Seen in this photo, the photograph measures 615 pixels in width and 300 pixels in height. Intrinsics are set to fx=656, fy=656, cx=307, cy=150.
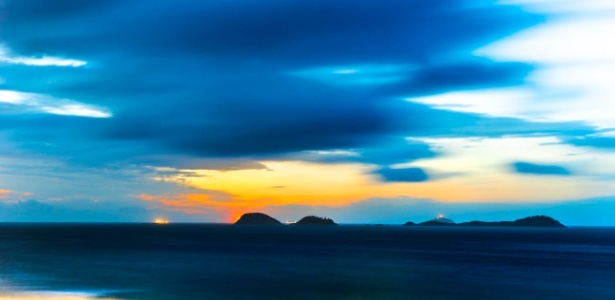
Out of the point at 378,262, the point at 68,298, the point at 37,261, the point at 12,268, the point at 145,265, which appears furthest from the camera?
the point at 378,262

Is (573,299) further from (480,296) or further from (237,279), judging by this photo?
(237,279)

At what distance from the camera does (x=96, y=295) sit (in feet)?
160

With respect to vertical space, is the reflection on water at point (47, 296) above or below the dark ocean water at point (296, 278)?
below

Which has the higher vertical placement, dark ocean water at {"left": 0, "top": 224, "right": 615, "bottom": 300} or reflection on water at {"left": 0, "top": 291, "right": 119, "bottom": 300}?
dark ocean water at {"left": 0, "top": 224, "right": 615, "bottom": 300}

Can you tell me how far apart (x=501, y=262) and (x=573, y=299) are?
134 ft

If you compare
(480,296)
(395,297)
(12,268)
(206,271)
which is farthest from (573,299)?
(12,268)

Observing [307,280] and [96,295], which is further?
[307,280]

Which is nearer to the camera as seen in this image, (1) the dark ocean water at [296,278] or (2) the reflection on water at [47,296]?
(2) the reflection on water at [47,296]

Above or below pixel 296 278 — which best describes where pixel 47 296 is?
below

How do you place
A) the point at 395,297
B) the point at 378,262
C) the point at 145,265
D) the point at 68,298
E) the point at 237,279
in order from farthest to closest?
1. the point at 378,262
2. the point at 145,265
3. the point at 237,279
4. the point at 395,297
5. the point at 68,298

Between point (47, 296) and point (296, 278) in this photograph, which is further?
point (296, 278)

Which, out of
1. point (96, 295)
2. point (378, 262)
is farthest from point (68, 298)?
point (378, 262)

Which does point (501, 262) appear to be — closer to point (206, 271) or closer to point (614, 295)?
point (614, 295)

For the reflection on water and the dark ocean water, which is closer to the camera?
the reflection on water
